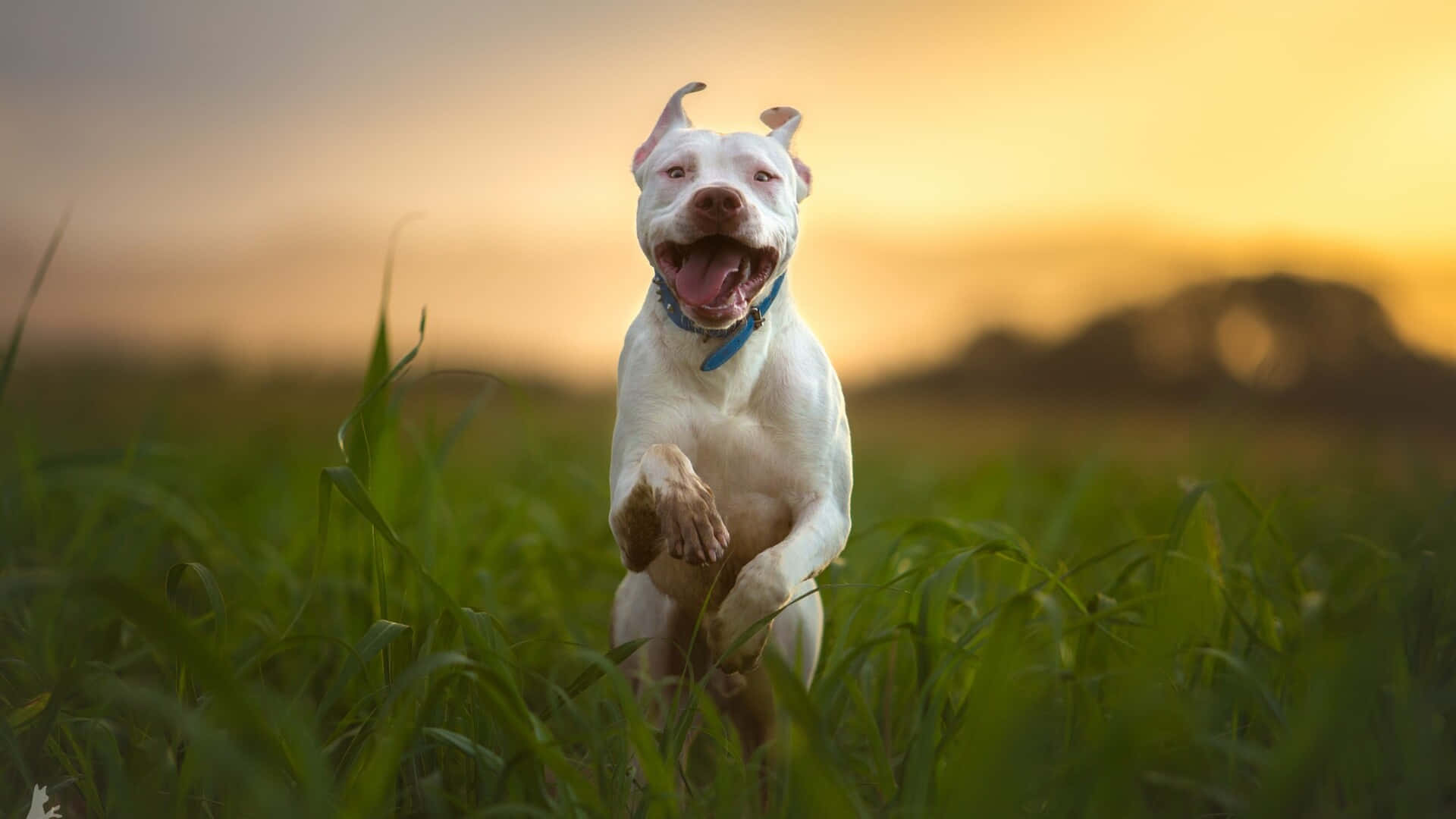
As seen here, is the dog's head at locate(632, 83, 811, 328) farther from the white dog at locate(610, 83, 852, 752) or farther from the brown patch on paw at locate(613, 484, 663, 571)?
the brown patch on paw at locate(613, 484, 663, 571)

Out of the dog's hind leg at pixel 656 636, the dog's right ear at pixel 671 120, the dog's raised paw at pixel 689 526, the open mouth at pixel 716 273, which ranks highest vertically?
the dog's right ear at pixel 671 120

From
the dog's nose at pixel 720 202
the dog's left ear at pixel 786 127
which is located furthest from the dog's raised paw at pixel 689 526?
the dog's left ear at pixel 786 127

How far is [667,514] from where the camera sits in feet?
8.21

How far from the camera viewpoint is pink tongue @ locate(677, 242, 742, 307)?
261cm

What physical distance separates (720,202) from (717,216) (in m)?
0.03

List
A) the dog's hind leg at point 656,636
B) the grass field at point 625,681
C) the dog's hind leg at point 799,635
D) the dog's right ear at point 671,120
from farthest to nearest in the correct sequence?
1. the dog's hind leg at point 656,636
2. the dog's hind leg at point 799,635
3. the dog's right ear at point 671,120
4. the grass field at point 625,681

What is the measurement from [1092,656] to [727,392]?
1.91 m

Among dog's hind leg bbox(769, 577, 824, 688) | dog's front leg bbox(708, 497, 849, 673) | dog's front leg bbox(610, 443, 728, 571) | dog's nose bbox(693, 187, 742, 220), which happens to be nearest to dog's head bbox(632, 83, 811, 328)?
dog's nose bbox(693, 187, 742, 220)

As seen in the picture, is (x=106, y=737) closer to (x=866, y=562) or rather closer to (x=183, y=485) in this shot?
(x=866, y=562)

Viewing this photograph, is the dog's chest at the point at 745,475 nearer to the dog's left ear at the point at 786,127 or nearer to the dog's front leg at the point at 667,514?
the dog's front leg at the point at 667,514

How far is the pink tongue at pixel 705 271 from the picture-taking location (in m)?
2.61

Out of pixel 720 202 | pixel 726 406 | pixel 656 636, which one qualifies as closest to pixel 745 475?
pixel 726 406

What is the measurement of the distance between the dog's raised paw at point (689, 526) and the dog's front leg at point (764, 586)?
17 cm

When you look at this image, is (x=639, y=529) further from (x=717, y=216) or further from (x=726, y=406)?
(x=717, y=216)
